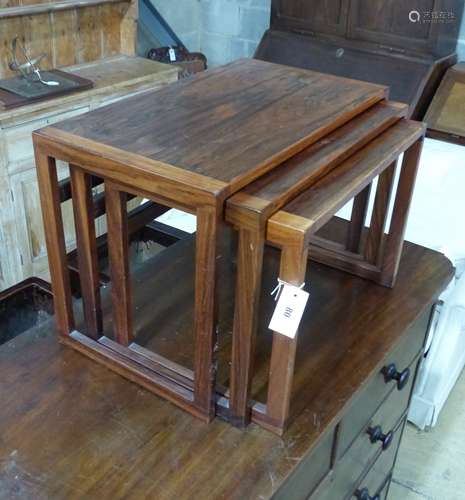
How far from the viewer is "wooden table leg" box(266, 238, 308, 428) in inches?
27.0

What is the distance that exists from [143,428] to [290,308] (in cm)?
27

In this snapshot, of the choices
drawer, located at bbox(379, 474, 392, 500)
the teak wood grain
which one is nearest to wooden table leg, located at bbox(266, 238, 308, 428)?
the teak wood grain

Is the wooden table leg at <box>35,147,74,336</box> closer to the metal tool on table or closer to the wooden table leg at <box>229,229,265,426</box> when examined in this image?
the wooden table leg at <box>229,229,265,426</box>

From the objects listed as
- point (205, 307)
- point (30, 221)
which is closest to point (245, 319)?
point (205, 307)

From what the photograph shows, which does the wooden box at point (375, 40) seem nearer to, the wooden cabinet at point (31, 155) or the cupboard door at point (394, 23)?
the cupboard door at point (394, 23)

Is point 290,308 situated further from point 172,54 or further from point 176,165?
point 172,54

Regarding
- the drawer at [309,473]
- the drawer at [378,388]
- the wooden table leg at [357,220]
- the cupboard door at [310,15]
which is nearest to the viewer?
the drawer at [309,473]

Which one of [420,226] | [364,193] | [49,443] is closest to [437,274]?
[364,193]

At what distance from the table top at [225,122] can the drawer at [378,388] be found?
16.0 inches

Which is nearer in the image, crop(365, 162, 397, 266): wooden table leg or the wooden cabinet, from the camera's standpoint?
crop(365, 162, 397, 266): wooden table leg

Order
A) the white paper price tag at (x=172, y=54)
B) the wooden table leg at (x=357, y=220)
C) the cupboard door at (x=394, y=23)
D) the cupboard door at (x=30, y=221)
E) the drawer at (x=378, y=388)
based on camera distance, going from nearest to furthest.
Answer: the drawer at (x=378, y=388) < the wooden table leg at (x=357, y=220) < the cupboard door at (x=30, y=221) < the cupboard door at (x=394, y=23) < the white paper price tag at (x=172, y=54)

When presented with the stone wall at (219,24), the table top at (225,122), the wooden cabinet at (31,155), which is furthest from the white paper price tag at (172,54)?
the table top at (225,122)

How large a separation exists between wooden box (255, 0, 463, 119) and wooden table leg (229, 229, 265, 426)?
1.99 meters

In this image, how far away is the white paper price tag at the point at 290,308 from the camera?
0.71 meters
